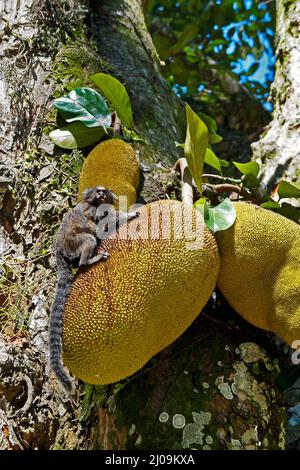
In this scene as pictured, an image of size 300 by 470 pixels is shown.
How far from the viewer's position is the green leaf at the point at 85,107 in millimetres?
1644

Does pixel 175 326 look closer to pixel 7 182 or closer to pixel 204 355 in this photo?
pixel 204 355

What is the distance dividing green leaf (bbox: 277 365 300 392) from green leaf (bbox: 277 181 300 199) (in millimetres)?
475

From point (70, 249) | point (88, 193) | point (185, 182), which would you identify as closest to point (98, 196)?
point (88, 193)

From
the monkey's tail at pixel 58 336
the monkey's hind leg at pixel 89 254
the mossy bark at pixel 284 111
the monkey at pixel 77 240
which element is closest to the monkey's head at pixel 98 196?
the monkey at pixel 77 240

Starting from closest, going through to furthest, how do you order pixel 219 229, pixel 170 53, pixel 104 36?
pixel 219 229, pixel 104 36, pixel 170 53

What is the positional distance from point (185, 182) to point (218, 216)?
223 mm

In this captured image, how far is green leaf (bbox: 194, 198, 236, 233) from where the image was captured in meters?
1.38

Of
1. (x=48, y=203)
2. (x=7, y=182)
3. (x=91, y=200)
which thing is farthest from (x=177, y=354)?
(x=7, y=182)

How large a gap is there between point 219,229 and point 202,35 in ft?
10.2

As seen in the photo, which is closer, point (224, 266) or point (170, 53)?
point (224, 266)

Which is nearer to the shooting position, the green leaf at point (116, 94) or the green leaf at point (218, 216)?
the green leaf at point (218, 216)

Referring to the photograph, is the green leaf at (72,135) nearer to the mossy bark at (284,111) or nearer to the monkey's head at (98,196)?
the monkey's head at (98,196)

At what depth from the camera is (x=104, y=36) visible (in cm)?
215

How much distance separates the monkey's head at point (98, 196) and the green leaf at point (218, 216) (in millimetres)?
208
